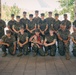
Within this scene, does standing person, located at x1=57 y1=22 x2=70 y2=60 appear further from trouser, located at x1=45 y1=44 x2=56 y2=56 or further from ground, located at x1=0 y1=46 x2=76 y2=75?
ground, located at x1=0 y1=46 x2=76 y2=75

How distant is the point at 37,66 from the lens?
20.1 feet

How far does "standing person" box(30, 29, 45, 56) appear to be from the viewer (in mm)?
7906

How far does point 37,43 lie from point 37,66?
6.62 ft

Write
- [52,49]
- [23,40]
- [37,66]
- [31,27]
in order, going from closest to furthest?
[37,66] → [52,49] → [23,40] → [31,27]

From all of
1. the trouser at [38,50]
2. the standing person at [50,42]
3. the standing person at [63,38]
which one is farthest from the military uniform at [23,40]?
the standing person at [63,38]

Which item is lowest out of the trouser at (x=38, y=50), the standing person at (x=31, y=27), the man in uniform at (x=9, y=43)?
the trouser at (x=38, y=50)

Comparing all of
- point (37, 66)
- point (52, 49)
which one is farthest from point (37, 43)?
point (37, 66)

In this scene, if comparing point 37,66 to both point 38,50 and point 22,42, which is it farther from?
point 22,42

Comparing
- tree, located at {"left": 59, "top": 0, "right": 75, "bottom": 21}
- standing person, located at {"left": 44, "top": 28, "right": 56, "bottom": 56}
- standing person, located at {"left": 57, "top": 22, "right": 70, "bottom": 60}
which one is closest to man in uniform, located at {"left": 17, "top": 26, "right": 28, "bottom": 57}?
standing person, located at {"left": 44, "top": 28, "right": 56, "bottom": 56}

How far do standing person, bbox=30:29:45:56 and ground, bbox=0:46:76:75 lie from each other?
1.91ft

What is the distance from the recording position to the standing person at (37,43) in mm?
7906

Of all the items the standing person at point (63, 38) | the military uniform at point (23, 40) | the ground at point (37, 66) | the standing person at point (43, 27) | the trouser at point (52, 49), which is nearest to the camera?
the ground at point (37, 66)

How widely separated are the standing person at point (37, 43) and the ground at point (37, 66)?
58 cm

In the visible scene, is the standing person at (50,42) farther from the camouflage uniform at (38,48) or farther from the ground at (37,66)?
the ground at (37,66)
